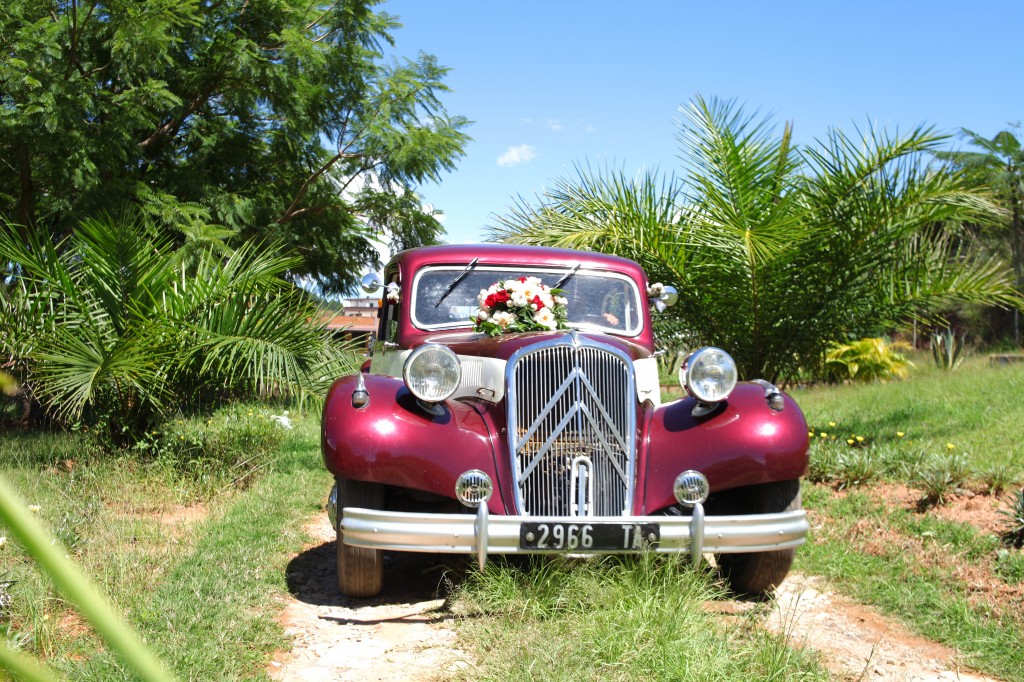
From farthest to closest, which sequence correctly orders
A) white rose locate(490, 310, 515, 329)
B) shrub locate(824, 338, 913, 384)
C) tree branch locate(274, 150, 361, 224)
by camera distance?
shrub locate(824, 338, 913, 384) < tree branch locate(274, 150, 361, 224) < white rose locate(490, 310, 515, 329)

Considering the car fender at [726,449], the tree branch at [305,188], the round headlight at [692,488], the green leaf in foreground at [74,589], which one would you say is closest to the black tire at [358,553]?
the car fender at [726,449]

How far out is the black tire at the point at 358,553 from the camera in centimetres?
411

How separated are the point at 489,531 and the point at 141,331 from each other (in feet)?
12.0

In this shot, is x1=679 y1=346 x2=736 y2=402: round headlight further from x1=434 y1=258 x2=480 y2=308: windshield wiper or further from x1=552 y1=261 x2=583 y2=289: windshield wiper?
x1=434 y1=258 x2=480 y2=308: windshield wiper

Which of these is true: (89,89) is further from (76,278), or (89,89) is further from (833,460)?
(833,460)

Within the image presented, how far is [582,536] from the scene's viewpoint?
12.7 feet

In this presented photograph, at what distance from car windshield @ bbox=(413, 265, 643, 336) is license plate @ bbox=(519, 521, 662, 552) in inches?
71.1

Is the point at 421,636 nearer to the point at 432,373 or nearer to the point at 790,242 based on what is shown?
the point at 432,373

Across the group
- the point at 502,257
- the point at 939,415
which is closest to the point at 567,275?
the point at 502,257

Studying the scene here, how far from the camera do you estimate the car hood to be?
440 cm

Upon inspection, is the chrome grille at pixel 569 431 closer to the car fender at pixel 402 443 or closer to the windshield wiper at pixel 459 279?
the car fender at pixel 402 443

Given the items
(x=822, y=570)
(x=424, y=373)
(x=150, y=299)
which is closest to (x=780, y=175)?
(x=822, y=570)

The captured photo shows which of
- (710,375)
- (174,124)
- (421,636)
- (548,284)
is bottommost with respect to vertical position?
(421,636)

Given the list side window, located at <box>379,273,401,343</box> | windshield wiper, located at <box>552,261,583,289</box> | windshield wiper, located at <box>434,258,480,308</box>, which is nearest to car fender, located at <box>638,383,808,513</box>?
windshield wiper, located at <box>552,261,583,289</box>
